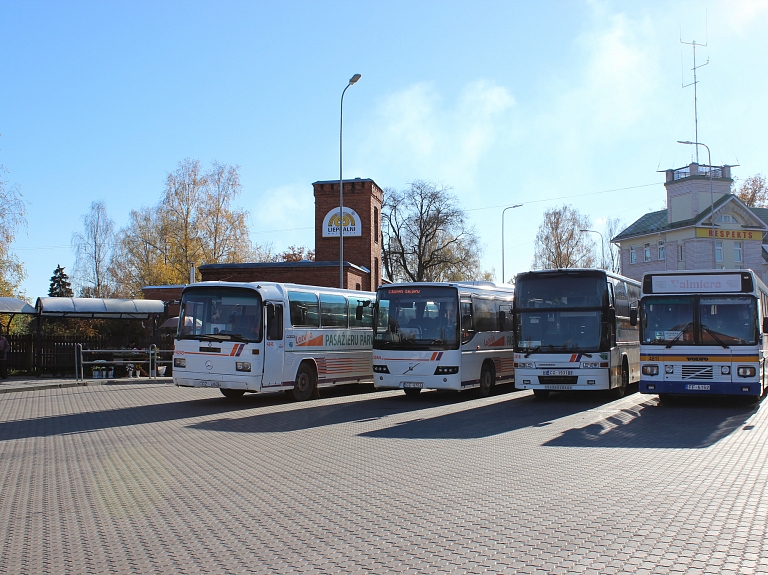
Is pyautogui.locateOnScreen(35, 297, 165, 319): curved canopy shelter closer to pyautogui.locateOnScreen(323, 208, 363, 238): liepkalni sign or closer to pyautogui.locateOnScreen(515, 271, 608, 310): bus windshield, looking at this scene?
pyautogui.locateOnScreen(323, 208, 363, 238): liepkalni sign

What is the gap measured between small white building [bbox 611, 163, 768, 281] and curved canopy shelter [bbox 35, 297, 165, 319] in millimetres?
43344

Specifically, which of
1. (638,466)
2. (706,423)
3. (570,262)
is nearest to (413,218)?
(570,262)

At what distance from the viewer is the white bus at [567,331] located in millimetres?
18203

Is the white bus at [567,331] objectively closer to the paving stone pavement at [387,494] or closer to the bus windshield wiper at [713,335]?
the bus windshield wiper at [713,335]

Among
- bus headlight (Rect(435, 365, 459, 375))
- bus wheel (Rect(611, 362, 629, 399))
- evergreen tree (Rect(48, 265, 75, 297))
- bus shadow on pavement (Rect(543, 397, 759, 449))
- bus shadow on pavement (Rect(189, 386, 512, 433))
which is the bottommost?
bus shadow on pavement (Rect(189, 386, 512, 433))

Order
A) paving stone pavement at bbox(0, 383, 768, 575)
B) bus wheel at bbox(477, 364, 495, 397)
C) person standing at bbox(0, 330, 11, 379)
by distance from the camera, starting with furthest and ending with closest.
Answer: person standing at bbox(0, 330, 11, 379), bus wheel at bbox(477, 364, 495, 397), paving stone pavement at bbox(0, 383, 768, 575)

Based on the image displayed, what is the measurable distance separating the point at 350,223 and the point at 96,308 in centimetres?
1773

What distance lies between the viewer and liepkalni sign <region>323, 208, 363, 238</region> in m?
44.8

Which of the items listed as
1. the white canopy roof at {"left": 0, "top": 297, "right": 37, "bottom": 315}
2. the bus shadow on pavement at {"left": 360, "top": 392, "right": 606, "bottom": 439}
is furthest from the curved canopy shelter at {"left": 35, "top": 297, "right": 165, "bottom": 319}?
the bus shadow on pavement at {"left": 360, "top": 392, "right": 606, "bottom": 439}

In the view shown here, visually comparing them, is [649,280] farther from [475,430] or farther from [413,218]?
[413,218]

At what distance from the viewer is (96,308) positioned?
Answer: 30703mm

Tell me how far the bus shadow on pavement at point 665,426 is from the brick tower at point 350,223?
90.8ft

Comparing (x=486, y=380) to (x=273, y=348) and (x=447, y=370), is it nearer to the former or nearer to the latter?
(x=447, y=370)

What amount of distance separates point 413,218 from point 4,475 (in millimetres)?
63030
